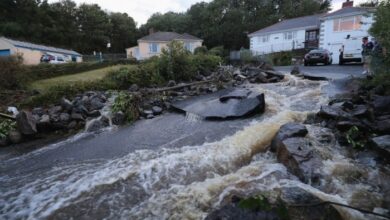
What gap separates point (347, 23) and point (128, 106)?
2309 cm

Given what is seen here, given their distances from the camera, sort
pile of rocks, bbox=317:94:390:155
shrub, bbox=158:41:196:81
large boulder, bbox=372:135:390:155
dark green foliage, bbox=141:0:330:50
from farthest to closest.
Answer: dark green foliage, bbox=141:0:330:50, shrub, bbox=158:41:196:81, pile of rocks, bbox=317:94:390:155, large boulder, bbox=372:135:390:155

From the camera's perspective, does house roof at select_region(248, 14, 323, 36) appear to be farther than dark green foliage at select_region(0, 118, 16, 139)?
Yes

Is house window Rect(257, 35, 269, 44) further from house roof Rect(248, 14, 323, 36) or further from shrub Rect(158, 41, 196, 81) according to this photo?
shrub Rect(158, 41, 196, 81)

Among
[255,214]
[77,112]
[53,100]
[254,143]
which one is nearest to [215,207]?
[255,214]

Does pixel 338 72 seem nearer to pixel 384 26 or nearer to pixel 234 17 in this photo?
pixel 384 26

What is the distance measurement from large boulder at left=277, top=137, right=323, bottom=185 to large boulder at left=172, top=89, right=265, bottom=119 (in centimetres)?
334

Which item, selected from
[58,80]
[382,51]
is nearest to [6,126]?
[58,80]

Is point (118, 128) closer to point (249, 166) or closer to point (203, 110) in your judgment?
point (203, 110)

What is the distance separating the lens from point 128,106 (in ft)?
33.7

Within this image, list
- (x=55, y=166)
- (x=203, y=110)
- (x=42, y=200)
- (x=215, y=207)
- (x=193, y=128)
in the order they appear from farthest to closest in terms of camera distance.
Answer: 1. (x=203, y=110)
2. (x=193, y=128)
3. (x=55, y=166)
4. (x=42, y=200)
5. (x=215, y=207)

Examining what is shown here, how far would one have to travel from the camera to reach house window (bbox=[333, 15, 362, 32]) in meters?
23.4

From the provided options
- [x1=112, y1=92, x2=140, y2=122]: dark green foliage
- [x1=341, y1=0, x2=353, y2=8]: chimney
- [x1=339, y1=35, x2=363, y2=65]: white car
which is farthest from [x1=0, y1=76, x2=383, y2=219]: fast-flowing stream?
[x1=341, y1=0, x2=353, y2=8]: chimney

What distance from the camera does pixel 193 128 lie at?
836 cm

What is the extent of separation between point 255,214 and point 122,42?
5477 cm
